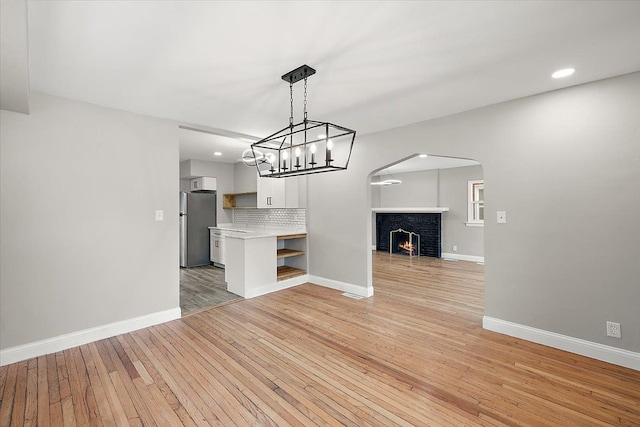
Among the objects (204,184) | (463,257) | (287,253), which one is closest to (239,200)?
(204,184)

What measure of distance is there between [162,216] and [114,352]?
1.53 metres

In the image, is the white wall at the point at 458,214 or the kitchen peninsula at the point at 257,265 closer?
the kitchen peninsula at the point at 257,265

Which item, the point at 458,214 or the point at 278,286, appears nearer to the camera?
the point at 278,286

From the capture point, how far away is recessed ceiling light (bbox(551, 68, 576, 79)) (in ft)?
7.84

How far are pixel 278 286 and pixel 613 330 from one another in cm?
403

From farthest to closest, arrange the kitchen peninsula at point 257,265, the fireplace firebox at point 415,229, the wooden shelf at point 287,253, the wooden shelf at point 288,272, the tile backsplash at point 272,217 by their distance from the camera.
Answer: the fireplace firebox at point 415,229
the tile backsplash at point 272,217
the wooden shelf at point 287,253
the wooden shelf at point 288,272
the kitchen peninsula at point 257,265

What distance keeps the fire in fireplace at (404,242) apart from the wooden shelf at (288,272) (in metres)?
4.16

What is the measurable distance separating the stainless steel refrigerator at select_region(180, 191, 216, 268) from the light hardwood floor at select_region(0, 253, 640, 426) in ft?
10.8

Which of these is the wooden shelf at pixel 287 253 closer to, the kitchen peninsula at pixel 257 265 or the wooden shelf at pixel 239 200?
the kitchen peninsula at pixel 257 265

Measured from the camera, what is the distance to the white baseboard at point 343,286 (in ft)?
14.5

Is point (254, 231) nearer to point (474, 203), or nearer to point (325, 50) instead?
point (325, 50)

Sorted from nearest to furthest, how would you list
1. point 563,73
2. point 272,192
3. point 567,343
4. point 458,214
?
point 563,73 → point 567,343 → point 272,192 → point 458,214

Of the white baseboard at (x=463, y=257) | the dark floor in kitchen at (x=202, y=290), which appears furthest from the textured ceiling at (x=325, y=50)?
the white baseboard at (x=463, y=257)

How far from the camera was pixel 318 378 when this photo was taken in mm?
2270
